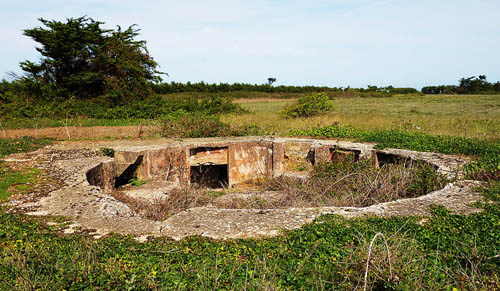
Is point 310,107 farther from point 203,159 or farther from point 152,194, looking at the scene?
point 152,194

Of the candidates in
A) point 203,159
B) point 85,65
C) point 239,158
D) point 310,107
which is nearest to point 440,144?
point 239,158

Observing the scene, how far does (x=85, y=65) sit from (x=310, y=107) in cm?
1244

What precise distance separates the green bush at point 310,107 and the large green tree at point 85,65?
839 centimetres

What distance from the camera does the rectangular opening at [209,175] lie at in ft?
34.2

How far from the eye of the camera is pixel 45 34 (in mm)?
17344

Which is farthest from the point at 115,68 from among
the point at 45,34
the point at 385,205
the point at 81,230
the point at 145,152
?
the point at 385,205

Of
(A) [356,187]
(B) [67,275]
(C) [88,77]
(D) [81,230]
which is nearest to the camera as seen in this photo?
(B) [67,275]

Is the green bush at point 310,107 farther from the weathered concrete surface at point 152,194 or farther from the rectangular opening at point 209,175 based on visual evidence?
the weathered concrete surface at point 152,194

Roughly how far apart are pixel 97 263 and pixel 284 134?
9.03 meters

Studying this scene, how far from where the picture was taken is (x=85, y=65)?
1834cm

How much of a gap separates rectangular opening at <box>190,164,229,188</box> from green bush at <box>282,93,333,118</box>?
18.2 feet

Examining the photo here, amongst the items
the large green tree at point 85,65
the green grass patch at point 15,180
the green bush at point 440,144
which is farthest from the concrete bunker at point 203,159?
the large green tree at point 85,65

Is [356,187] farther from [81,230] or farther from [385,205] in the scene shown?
[81,230]

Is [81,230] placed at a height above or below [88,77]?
below
